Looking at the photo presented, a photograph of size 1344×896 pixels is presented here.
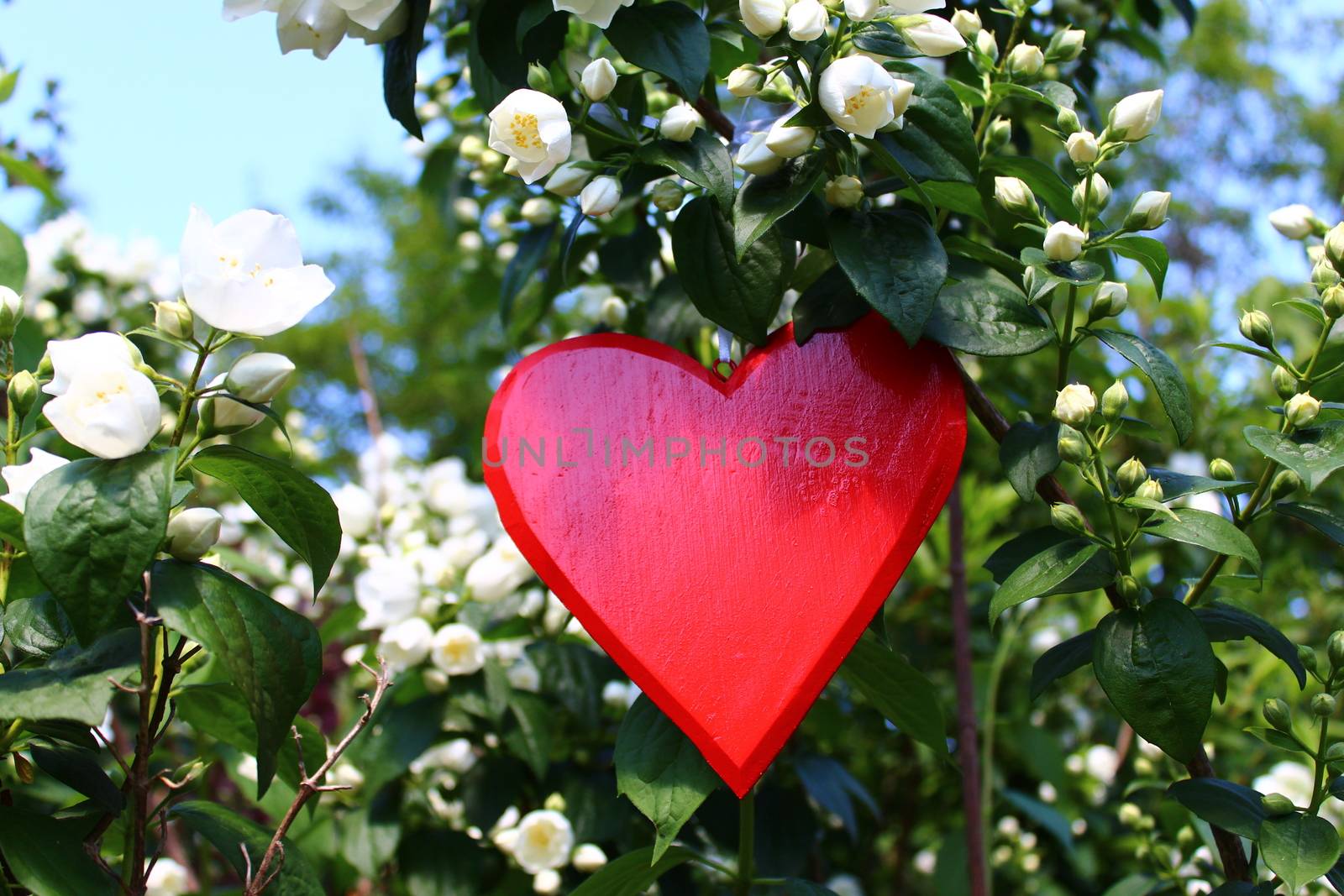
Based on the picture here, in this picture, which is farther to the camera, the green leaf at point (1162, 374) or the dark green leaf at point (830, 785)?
the dark green leaf at point (830, 785)

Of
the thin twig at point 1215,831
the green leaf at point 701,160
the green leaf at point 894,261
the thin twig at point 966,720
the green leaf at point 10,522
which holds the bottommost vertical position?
the thin twig at point 966,720

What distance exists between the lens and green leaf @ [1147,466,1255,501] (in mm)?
875

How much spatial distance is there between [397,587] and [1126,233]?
0.95m

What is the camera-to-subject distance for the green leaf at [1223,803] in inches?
35.6

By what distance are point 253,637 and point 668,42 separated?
1.91 feet

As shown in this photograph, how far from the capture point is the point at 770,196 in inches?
36.3

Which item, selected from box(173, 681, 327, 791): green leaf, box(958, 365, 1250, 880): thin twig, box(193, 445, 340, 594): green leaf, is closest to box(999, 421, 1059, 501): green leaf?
box(958, 365, 1250, 880): thin twig

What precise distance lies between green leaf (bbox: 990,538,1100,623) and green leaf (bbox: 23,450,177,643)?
605mm

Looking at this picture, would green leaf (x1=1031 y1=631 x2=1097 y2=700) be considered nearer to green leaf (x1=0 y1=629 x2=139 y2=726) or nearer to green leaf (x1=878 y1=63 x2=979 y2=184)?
green leaf (x1=878 y1=63 x2=979 y2=184)

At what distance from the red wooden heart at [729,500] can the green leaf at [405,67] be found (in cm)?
30

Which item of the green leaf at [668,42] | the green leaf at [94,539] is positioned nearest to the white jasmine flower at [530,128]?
the green leaf at [668,42]

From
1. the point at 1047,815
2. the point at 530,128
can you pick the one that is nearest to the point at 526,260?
the point at 530,128

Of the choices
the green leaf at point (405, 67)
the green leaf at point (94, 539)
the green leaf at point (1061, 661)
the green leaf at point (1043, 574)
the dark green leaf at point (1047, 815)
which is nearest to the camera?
the green leaf at point (94, 539)

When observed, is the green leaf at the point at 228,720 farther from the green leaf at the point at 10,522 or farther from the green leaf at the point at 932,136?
the green leaf at the point at 932,136
